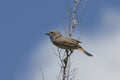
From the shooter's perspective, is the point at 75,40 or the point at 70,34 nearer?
the point at 70,34

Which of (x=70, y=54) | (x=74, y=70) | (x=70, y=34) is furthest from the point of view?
(x=70, y=54)

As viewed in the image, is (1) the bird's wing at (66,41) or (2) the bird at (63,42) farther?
(2) the bird at (63,42)

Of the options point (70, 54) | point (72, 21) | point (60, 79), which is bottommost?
point (60, 79)

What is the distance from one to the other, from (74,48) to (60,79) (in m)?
2.68

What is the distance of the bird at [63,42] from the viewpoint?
11.7m

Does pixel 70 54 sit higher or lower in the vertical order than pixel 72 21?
lower

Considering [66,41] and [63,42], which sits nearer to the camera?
[66,41]

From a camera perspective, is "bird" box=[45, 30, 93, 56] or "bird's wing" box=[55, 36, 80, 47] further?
"bird" box=[45, 30, 93, 56]

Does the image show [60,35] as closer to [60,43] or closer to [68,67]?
[60,43]

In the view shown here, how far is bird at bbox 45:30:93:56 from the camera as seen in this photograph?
38.3ft

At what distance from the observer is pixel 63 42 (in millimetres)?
11891

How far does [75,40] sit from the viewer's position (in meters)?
11.4

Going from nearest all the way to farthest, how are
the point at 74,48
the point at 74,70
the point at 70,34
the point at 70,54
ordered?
the point at 74,70, the point at 70,34, the point at 70,54, the point at 74,48

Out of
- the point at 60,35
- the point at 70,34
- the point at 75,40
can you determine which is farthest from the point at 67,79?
the point at 60,35
